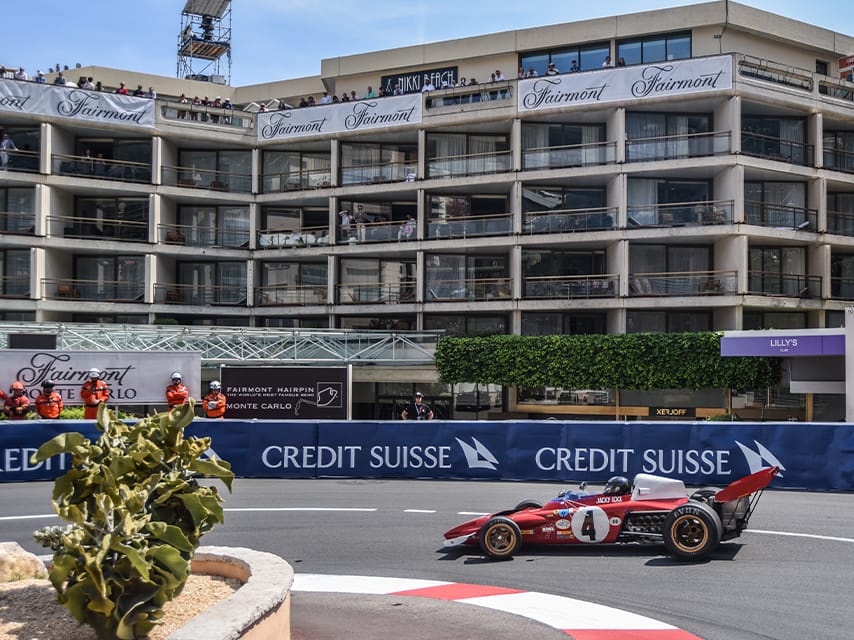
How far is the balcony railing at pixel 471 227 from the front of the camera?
38.8 meters

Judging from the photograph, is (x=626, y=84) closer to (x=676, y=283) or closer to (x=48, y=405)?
(x=676, y=283)

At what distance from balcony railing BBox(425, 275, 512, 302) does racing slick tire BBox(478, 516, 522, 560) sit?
26005 mm

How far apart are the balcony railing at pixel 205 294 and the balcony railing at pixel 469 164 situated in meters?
11.5

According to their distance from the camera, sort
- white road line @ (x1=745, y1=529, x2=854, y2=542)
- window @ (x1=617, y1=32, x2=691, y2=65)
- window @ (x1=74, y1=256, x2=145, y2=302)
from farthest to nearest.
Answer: window @ (x1=74, y1=256, x2=145, y2=302)
window @ (x1=617, y1=32, x2=691, y2=65)
white road line @ (x1=745, y1=529, x2=854, y2=542)

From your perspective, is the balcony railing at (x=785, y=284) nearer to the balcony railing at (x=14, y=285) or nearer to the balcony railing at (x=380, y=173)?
the balcony railing at (x=380, y=173)

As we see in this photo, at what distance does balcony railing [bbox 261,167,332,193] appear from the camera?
42.5m

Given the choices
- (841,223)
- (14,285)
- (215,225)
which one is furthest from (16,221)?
(841,223)

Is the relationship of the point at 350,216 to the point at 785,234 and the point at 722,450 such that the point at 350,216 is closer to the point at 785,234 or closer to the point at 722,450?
the point at 785,234

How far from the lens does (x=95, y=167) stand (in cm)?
4116

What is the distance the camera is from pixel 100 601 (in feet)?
20.9

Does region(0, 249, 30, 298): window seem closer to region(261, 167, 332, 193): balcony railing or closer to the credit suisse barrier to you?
region(261, 167, 332, 193): balcony railing

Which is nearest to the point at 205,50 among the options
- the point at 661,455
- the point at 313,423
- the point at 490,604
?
the point at 313,423

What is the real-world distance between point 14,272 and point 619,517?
119 feet

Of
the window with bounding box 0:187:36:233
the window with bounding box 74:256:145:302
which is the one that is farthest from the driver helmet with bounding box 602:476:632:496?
the window with bounding box 0:187:36:233
